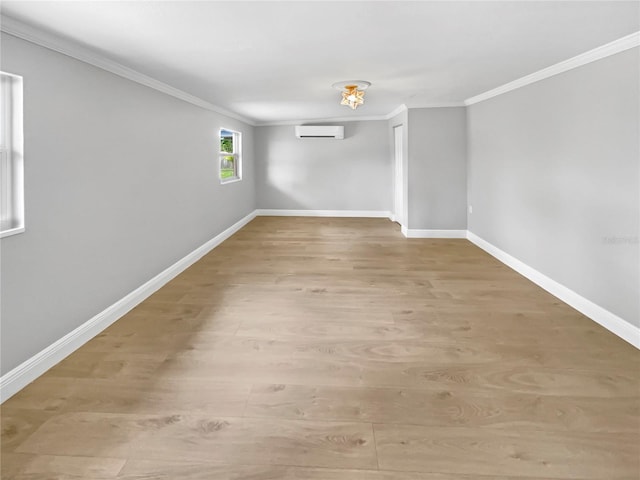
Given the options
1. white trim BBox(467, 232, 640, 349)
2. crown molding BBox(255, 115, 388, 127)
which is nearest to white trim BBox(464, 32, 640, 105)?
white trim BBox(467, 232, 640, 349)

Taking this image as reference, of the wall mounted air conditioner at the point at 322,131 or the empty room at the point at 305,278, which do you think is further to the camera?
the wall mounted air conditioner at the point at 322,131

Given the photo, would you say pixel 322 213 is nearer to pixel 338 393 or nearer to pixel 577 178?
pixel 577 178

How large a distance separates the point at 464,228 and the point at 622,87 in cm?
378

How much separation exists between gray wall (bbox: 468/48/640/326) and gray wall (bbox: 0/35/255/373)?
3.83 meters

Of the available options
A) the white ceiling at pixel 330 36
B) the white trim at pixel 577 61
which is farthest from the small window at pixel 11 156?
the white trim at pixel 577 61

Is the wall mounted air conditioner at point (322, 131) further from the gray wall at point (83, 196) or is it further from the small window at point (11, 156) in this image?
the small window at point (11, 156)

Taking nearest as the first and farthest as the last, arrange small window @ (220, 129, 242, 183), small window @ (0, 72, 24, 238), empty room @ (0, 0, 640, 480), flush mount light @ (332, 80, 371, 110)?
empty room @ (0, 0, 640, 480)
small window @ (0, 72, 24, 238)
flush mount light @ (332, 80, 371, 110)
small window @ (220, 129, 242, 183)

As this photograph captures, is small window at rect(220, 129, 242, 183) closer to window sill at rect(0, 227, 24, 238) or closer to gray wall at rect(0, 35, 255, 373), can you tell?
gray wall at rect(0, 35, 255, 373)

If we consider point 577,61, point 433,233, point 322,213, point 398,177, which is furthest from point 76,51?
point 322,213

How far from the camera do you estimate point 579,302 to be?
11.5ft

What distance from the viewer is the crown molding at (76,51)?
228 cm

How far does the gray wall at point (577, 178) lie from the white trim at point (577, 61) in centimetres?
5

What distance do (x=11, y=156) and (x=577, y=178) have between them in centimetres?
417

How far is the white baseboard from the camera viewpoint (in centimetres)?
227
